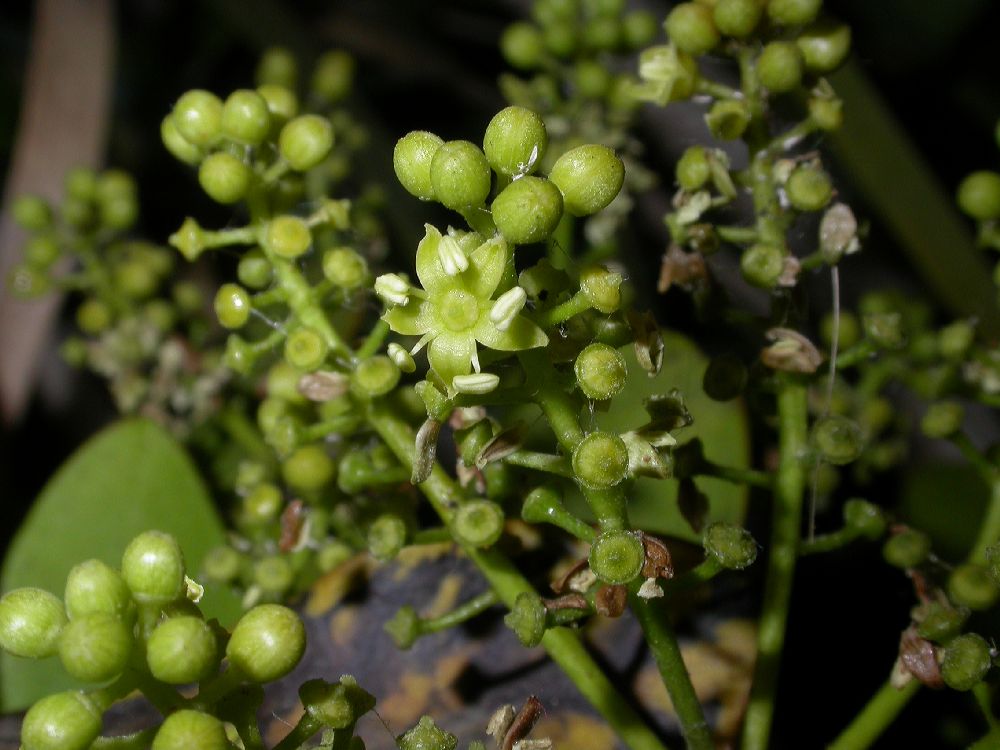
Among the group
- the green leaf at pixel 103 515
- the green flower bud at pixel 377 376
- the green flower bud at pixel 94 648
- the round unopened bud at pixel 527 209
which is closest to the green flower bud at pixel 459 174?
the round unopened bud at pixel 527 209

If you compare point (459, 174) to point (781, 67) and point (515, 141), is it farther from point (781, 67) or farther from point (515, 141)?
point (781, 67)

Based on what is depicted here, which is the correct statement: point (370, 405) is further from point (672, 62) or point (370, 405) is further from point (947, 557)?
point (947, 557)

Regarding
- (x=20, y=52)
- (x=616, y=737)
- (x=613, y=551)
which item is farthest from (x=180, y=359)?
(x=20, y=52)

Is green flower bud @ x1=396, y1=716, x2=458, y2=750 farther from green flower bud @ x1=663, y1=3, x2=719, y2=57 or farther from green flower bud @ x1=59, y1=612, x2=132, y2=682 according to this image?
green flower bud @ x1=663, y1=3, x2=719, y2=57

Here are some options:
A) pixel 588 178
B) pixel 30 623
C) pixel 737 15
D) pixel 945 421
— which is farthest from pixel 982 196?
pixel 30 623

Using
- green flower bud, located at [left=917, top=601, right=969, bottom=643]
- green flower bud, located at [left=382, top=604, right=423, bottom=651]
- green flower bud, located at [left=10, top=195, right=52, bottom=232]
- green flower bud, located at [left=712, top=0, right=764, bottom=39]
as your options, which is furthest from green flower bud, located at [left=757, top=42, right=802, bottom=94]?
green flower bud, located at [left=10, top=195, right=52, bottom=232]
